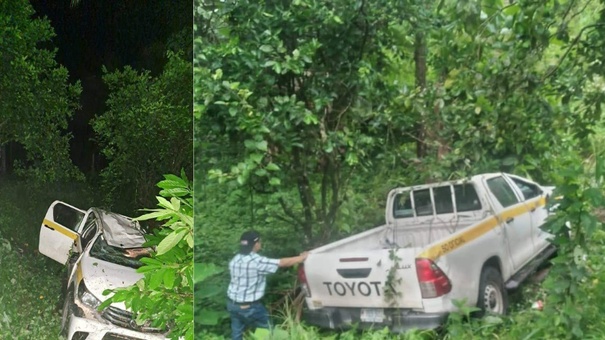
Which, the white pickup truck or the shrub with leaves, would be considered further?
the shrub with leaves

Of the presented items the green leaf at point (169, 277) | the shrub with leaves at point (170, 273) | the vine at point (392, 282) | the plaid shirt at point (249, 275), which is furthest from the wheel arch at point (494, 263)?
the green leaf at point (169, 277)

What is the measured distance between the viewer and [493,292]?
196cm

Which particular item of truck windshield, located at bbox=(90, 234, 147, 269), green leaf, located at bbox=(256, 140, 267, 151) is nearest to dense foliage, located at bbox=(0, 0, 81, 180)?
truck windshield, located at bbox=(90, 234, 147, 269)

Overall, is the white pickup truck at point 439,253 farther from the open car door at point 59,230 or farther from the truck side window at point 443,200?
the open car door at point 59,230

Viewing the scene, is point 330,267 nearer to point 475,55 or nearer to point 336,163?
point 336,163

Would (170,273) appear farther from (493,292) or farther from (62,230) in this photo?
(493,292)

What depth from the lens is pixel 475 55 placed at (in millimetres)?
1930

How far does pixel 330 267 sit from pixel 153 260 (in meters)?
1.52

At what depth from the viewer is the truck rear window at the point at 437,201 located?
1.93 m

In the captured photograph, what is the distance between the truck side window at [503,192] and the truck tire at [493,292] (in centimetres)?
20

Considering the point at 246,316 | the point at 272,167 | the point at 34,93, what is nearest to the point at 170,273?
the point at 246,316

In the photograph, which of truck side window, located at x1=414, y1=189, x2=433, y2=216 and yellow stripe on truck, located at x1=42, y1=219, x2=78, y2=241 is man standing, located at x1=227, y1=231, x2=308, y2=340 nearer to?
truck side window, located at x1=414, y1=189, x2=433, y2=216

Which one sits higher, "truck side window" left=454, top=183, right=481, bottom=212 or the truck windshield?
"truck side window" left=454, top=183, right=481, bottom=212

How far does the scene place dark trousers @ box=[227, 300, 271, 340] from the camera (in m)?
2.20
